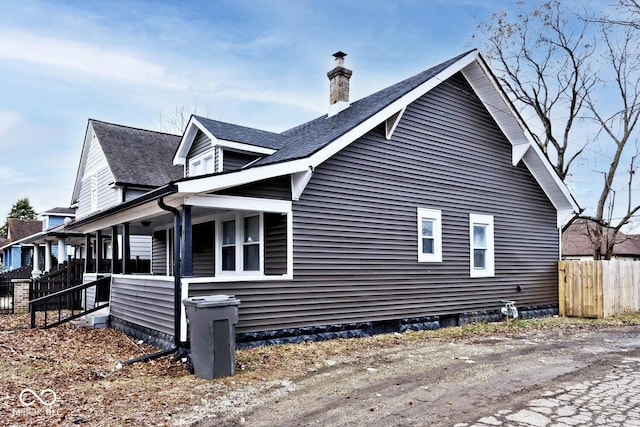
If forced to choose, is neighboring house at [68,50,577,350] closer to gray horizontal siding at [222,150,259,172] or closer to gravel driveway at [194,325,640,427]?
gray horizontal siding at [222,150,259,172]

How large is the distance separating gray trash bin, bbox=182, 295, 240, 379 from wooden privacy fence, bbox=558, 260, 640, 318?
37.1ft

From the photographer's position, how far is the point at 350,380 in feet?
21.8

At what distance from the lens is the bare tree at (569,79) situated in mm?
20422

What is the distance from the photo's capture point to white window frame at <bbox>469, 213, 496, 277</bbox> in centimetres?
1259

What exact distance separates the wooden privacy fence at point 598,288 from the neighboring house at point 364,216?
438 millimetres

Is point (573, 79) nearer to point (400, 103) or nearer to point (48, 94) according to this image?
point (400, 103)

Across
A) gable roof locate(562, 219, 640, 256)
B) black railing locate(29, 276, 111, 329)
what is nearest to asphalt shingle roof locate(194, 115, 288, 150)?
black railing locate(29, 276, 111, 329)

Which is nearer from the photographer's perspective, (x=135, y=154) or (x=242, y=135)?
(x=242, y=135)

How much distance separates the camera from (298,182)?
930cm

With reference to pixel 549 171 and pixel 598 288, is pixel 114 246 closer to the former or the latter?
pixel 549 171

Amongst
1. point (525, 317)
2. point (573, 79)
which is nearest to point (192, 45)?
point (525, 317)

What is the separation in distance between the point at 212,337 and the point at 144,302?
10.9 ft

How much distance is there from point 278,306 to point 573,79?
60.6ft

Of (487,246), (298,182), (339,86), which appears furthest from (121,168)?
(487,246)
